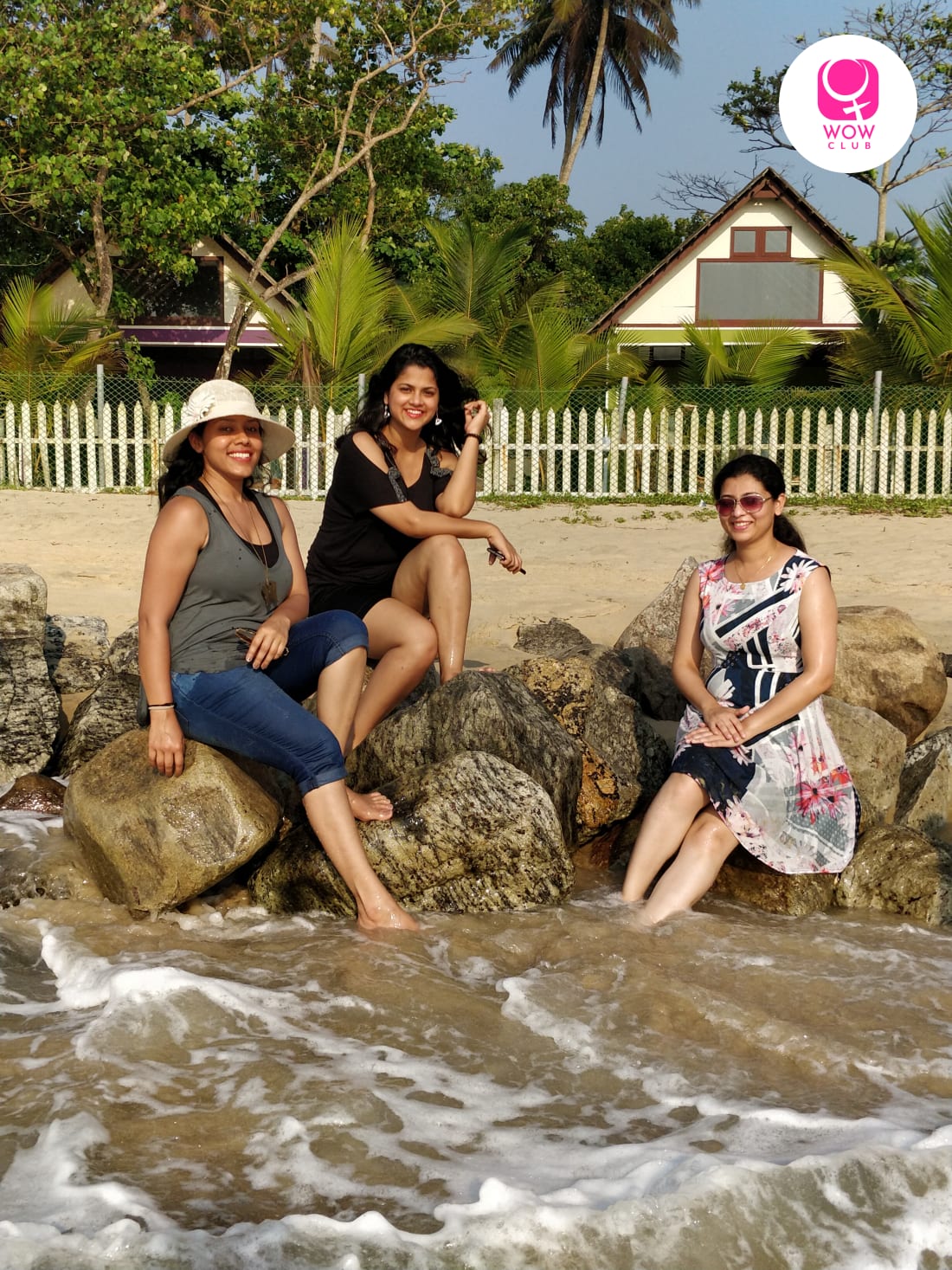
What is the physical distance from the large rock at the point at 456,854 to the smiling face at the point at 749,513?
1.18m

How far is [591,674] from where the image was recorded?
589cm

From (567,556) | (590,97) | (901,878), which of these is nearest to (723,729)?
→ (901,878)

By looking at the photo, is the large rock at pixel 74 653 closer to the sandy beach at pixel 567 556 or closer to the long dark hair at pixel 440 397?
the sandy beach at pixel 567 556

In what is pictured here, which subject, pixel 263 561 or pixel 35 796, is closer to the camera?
pixel 263 561

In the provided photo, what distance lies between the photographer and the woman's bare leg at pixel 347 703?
458 centimetres

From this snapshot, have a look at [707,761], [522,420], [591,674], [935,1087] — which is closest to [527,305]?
[522,420]

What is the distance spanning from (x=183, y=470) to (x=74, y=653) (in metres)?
2.93

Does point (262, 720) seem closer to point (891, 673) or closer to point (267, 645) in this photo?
point (267, 645)

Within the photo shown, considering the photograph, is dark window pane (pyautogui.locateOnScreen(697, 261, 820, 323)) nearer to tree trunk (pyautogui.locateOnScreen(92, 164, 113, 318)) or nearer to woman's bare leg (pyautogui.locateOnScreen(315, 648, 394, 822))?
tree trunk (pyautogui.locateOnScreen(92, 164, 113, 318))

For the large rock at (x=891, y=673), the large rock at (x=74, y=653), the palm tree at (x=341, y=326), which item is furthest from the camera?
the palm tree at (x=341, y=326)

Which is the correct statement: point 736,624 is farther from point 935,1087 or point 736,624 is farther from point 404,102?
point 404,102

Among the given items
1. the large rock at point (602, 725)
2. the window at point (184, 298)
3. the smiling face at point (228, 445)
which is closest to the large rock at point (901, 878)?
the large rock at point (602, 725)

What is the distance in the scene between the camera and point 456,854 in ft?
14.9

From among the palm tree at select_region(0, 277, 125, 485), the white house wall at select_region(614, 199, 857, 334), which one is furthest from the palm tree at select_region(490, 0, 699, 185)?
the palm tree at select_region(0, 277, 125, 485)
